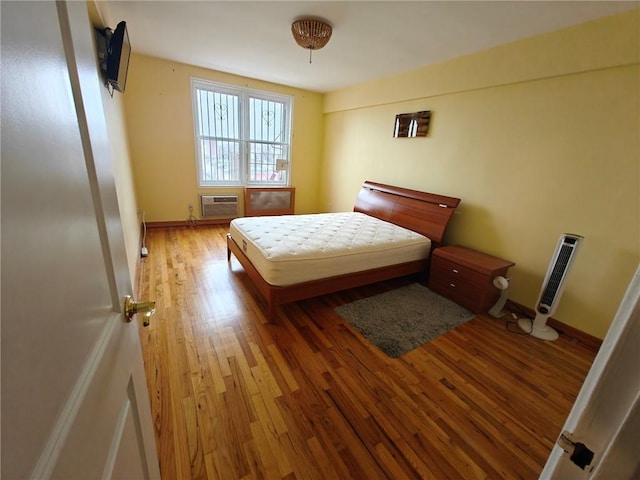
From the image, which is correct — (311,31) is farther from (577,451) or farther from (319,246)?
(577,451)

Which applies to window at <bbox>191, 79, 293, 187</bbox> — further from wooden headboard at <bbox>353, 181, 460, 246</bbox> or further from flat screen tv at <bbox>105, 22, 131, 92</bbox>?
flat screen tv at <bbox>105, 22, 131, 92</bbox>

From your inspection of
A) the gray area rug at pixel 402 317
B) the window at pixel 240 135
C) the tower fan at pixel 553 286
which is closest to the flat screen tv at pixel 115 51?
the window at pixel 240 135

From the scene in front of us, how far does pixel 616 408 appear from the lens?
0.46m

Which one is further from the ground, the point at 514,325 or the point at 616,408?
the point at 616,408

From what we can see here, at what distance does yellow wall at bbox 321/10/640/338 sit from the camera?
1.96 m

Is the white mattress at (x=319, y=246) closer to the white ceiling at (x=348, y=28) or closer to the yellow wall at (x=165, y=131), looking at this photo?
the white ceiling at (x=348, y=28)

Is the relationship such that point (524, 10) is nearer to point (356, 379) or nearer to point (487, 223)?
point (487, 223)

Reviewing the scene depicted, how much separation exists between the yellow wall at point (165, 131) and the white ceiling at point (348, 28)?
331 millimetres

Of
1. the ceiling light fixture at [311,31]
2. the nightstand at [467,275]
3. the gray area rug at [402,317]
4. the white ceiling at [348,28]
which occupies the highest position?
the white ceiling at [348,28]

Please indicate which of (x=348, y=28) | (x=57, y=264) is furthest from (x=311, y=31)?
(x=57, y=264)

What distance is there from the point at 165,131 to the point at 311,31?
9.11 feet

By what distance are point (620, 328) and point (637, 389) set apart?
95 mm

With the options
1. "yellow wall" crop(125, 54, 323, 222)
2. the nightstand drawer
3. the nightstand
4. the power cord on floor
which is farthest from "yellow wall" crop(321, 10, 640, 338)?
"yellow wall" crop(125, 54, 323, 222)

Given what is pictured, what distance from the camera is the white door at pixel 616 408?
0.43m
